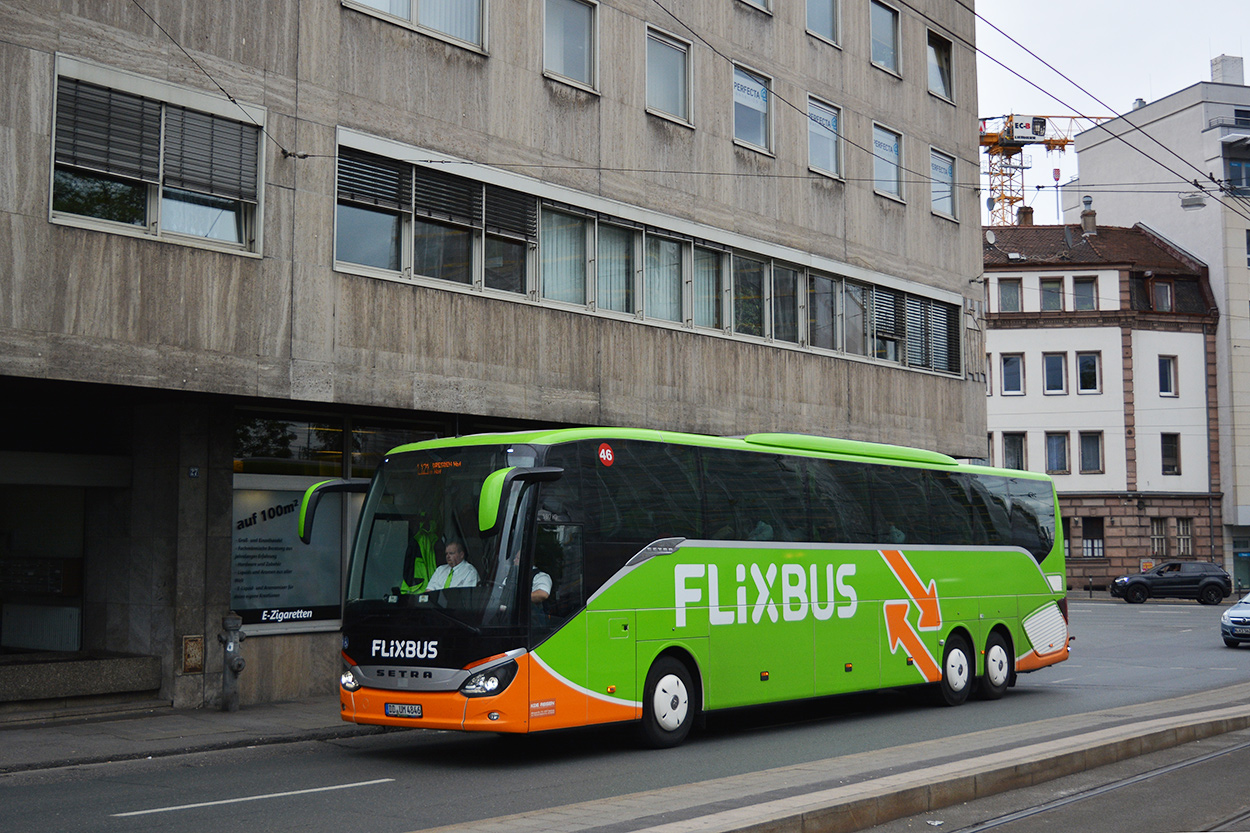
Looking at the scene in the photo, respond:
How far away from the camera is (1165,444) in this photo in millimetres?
60188

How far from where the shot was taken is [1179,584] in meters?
48.2

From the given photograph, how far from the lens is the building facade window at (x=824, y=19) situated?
25.5 meters

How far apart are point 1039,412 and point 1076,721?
4856 centimetres

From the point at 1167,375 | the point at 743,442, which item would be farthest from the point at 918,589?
the point at 1167,375

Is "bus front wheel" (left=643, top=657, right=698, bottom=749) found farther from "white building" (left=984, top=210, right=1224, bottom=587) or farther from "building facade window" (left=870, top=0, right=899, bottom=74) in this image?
"white building" (left=984, top=210, right=1224, bottom=587)

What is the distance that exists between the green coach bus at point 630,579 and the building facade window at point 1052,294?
4651 cm

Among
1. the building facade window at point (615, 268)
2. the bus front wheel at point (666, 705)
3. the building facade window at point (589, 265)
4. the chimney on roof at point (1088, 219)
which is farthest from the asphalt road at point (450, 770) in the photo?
the chimney on roof at point (1088, 219)

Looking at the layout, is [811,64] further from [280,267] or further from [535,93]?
[280,267]

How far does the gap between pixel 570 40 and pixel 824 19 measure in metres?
7.74

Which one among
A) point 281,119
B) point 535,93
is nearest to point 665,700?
point 281,119

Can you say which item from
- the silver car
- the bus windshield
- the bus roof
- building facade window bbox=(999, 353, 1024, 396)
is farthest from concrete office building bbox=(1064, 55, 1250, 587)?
the bus windshield

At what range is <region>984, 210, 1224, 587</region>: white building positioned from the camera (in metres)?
59.3

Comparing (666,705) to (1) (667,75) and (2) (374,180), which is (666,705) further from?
(1) (667,75)

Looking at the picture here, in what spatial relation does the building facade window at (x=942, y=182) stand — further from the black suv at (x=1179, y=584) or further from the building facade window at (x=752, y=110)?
the black suv at (x=1179, y=584)
